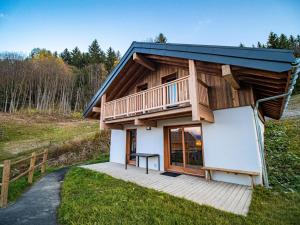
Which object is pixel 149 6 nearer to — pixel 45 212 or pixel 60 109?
pixel 45 212

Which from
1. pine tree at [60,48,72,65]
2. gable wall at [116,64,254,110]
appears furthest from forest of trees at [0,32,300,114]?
gable wall at [116,64,254,110]

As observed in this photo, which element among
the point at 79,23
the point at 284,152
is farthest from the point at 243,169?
the point at 79,23

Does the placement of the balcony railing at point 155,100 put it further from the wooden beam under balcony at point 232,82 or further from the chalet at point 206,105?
the wooden beam under balcony at point 232,82

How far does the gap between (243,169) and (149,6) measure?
1619 cm

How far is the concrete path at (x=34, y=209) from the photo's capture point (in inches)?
127

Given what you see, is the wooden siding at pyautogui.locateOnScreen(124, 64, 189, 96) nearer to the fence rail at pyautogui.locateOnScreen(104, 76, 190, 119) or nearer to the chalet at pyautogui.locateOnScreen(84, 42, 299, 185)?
the chalet at pyautogui.locateOnScreen(84, 42, 299, 185)

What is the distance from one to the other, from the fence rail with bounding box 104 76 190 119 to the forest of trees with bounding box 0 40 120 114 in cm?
2438

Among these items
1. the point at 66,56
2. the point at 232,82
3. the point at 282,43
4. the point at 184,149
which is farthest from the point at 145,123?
the point at 66,56

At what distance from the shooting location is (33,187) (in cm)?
580

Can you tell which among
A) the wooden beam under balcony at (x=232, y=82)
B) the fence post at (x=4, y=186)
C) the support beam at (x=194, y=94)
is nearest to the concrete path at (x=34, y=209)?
the fence post at (x=4, y=186)

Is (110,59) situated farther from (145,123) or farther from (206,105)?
(206,105)

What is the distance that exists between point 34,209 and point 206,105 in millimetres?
5854

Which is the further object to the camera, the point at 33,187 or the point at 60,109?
the point at 60,109

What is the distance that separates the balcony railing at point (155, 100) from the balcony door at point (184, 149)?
1.47m
